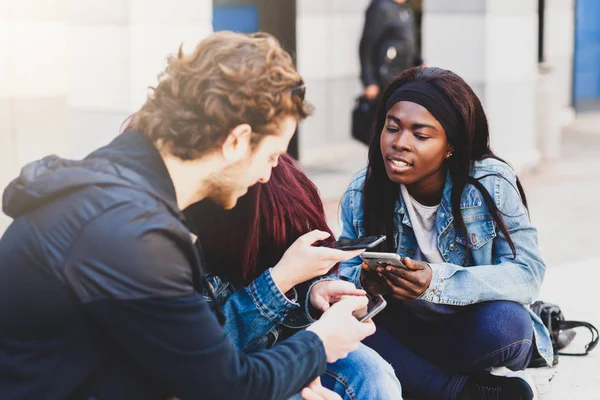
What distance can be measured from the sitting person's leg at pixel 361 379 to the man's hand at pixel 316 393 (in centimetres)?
24

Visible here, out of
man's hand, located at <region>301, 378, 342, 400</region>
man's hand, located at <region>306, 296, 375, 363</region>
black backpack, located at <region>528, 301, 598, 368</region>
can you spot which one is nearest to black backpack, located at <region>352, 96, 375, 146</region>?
black backpack, located at <region>528, 301, 598, 368</region>

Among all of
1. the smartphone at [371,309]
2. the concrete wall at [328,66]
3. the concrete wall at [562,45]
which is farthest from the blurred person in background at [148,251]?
the concrete wall at [562,45]

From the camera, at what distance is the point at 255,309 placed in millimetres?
2857

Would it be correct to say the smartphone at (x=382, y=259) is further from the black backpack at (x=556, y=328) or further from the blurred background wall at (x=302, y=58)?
the blurred background wall at (x=302, y=58)

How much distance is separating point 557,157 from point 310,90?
2.74m

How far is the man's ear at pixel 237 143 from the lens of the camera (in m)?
2.21

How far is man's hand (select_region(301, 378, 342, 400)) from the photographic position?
260cm

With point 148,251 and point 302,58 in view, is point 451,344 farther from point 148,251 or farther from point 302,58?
point 302,58

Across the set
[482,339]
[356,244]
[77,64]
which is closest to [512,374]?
[482,339]

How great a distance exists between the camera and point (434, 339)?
12.1 feet

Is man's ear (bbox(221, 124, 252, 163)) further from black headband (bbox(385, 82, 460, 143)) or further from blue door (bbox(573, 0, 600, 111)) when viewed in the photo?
blue door (bbox(573, 0, 600, 111))

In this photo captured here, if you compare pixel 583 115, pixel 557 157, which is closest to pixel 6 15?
pixel 557 157

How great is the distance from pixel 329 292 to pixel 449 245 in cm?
83

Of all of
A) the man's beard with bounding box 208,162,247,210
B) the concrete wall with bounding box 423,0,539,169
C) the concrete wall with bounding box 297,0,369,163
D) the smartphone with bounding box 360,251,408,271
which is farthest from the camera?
the concrete wall with bounding box 297,0,369,163
